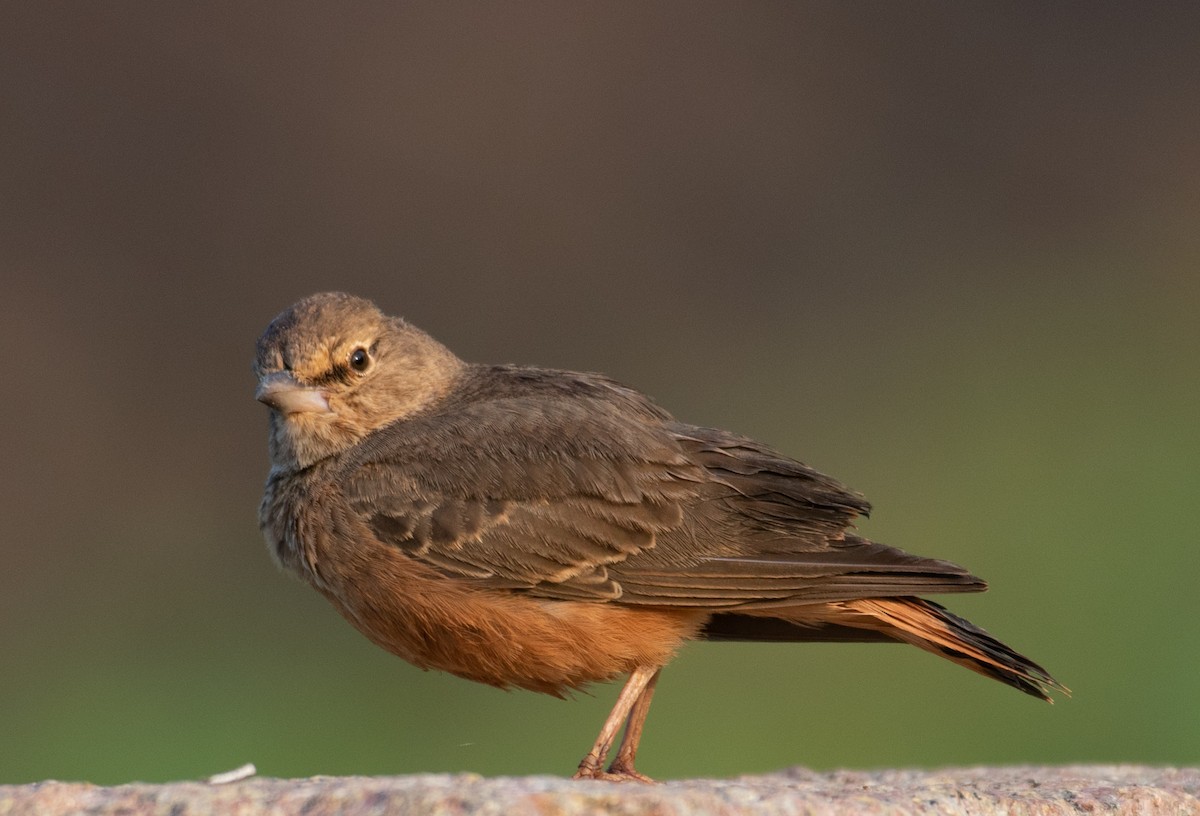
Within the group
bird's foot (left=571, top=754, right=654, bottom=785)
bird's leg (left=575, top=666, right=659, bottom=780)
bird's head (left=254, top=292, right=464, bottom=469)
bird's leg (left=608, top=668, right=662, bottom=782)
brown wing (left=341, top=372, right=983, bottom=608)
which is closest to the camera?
bird's foot (left=571, top=754, right=654, bottom=785)

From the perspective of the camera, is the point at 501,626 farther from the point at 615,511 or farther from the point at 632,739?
the point at 632,739

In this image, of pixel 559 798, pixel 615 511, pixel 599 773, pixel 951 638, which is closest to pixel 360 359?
pixel 615 511

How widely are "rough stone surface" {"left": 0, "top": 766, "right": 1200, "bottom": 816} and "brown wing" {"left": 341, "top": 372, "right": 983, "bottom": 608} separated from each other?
939mm

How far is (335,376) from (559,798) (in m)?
3.44

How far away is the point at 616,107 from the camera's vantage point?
66.3 feet

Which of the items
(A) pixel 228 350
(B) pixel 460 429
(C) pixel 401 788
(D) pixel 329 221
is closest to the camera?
(C) pixel 401 788

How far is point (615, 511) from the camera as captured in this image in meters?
8.00

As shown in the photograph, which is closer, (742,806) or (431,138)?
(742,806)

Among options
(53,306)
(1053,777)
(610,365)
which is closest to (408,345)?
(1053,777)

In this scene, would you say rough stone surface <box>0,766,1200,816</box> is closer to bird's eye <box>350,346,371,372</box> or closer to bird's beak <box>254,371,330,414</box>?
bird's beak <box>254,371,330,414</box>

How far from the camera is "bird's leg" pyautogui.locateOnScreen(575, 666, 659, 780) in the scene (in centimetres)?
756

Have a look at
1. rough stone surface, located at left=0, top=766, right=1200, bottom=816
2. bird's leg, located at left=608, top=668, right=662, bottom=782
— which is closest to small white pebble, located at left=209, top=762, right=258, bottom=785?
rough stone surface, located at left=0, top=766, right=1200, bottom=816

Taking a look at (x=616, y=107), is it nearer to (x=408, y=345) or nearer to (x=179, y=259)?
(x=179, y=259)

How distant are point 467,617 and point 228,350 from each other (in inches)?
387
